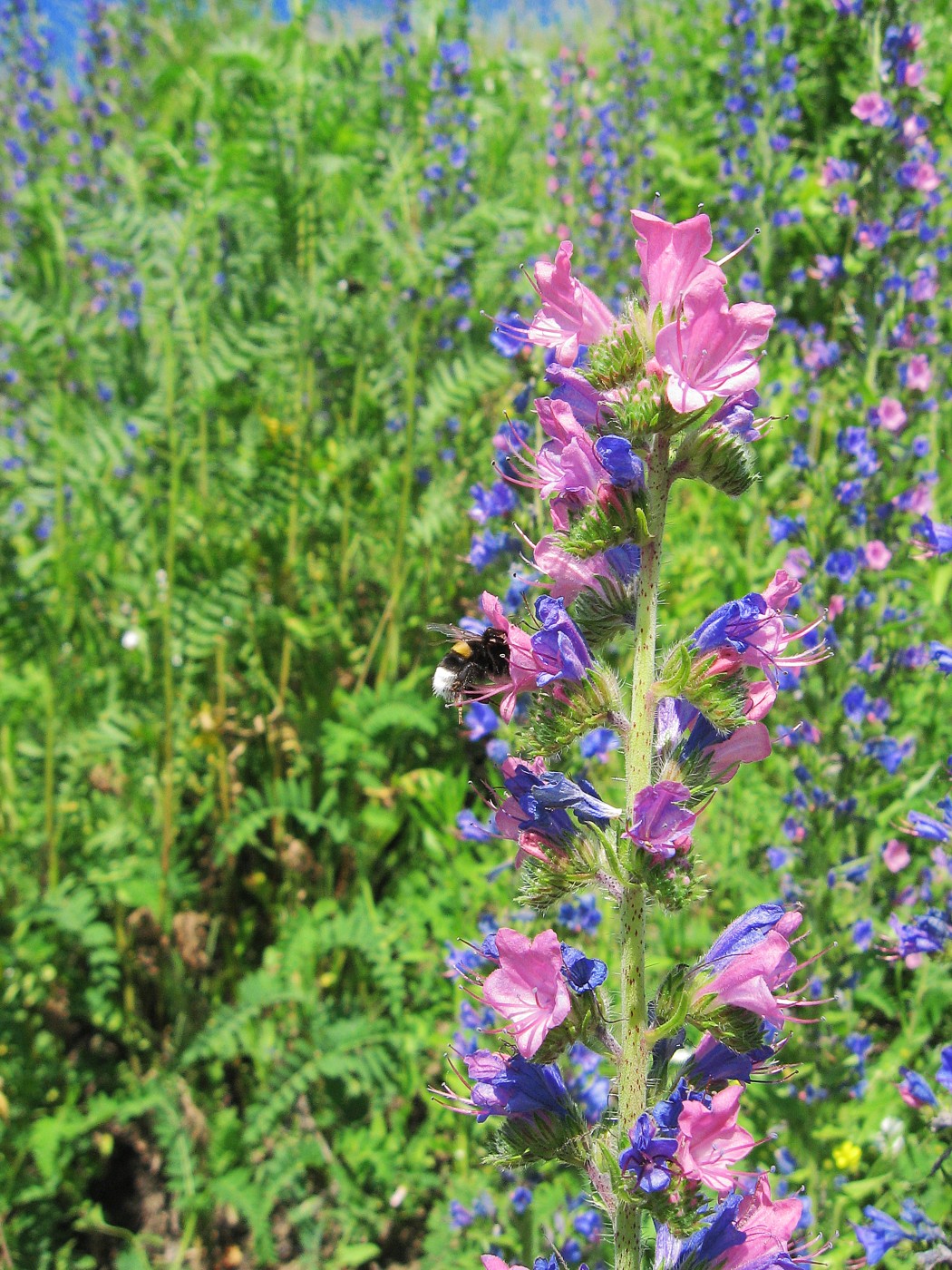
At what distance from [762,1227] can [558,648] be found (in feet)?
2.54

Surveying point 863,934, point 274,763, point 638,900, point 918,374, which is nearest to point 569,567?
point 638,900

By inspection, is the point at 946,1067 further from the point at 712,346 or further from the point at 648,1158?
the point at 712,346

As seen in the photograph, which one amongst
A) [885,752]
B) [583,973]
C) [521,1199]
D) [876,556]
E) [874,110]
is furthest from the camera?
[874,110]

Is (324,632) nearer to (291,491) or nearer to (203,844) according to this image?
(291,491)

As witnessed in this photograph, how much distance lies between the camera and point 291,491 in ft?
12.4

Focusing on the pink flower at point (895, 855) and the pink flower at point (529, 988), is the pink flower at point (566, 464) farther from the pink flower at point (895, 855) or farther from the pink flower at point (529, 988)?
the pink flower at point (895, 855)

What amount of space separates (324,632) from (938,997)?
2.40m

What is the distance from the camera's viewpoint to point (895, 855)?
3119 mm

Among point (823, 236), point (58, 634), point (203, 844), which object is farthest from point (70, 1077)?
point (823, 236)

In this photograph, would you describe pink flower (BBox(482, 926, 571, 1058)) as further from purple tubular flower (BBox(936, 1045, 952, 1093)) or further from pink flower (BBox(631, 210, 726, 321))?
purple tubular flower (BBox(936, 1045, 952, 1093))

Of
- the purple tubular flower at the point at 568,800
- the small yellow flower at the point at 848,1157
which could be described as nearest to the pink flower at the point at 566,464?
the purple tubular flower at the point at 568,800

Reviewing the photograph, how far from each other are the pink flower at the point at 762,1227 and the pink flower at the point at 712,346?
3.22ft

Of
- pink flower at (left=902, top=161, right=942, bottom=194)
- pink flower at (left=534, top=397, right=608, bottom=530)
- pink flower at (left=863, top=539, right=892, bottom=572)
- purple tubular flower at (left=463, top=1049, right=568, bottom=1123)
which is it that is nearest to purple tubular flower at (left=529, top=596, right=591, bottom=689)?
pink flower at (left=534, top=397, right=608, bottom=530)

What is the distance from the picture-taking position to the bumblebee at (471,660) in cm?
196
